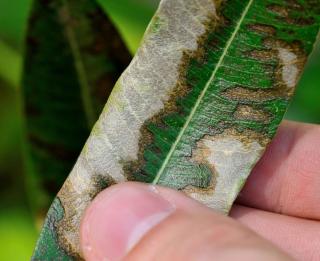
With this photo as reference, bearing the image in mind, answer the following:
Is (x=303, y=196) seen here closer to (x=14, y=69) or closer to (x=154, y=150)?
(x=154, y=150)

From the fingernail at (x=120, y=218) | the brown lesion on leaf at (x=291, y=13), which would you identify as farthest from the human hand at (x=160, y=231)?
the brown lesion on leaf at (x=291, y=13)

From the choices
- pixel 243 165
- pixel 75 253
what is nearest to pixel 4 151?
pixel 75 253

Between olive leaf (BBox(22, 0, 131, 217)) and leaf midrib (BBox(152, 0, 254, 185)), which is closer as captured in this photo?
leaf midrib (BBox(152, 0, 254, 185))

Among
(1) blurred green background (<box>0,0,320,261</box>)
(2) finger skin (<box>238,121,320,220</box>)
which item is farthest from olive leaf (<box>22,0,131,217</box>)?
(2) finger skin (<box>238,121,320,220</box>)

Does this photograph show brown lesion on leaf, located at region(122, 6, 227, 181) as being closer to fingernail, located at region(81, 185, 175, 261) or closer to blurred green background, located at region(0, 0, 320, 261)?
fingernail, located at region(81, 185, 175, 261)

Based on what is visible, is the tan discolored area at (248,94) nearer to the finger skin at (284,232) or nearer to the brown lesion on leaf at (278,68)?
the brown lesion on leaf at (278,68)
